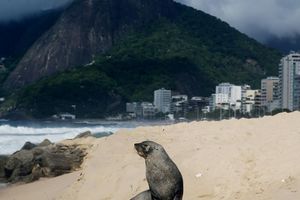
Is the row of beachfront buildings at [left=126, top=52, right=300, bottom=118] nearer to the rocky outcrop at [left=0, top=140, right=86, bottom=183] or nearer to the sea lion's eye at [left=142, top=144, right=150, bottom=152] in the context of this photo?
the rocky outcrop at [left=0, top=140, right=86, bottom=183]

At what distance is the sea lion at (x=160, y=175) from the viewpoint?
6.44 metres

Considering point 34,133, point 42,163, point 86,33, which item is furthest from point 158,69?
point 42,163

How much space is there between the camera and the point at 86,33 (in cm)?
15362

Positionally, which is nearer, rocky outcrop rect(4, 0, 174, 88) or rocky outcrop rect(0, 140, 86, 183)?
rocky outcrop rect(0, 140, 86, 183)

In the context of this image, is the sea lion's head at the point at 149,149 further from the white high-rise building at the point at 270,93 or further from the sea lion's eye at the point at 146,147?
the white high-rise building at the point at 270,93

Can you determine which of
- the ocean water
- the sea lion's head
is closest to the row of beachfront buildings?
the ocean water

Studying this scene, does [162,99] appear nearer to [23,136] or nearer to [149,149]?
[23,136]

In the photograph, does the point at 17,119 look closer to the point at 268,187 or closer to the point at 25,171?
the point at 25,171

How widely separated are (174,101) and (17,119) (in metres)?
27.2

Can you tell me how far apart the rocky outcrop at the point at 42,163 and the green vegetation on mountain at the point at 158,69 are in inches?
3461

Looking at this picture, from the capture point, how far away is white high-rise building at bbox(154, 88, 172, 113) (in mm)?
109688

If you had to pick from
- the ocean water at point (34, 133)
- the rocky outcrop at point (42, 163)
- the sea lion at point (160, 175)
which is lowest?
the ocean water at point (34, 133)

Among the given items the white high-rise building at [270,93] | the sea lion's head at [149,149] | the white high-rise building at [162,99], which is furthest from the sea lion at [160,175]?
the white high-rise building at [270,93]

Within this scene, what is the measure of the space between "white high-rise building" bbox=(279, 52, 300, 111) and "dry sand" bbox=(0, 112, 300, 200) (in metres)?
96.2
